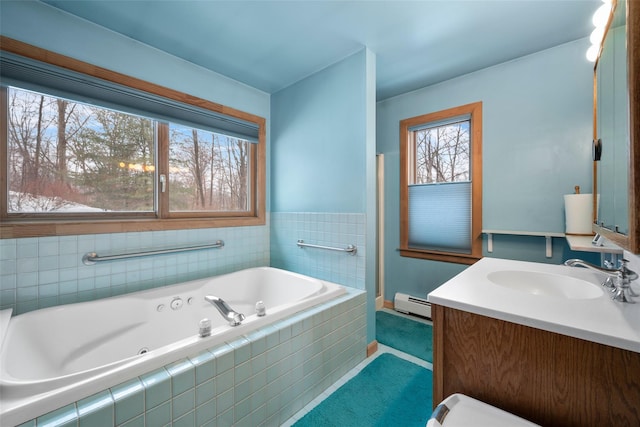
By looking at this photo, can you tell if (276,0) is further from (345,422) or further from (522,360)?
(345,422)

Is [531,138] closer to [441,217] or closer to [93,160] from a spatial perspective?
[441,217]

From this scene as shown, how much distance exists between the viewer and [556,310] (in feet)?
2.64

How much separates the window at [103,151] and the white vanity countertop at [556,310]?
2.05 meters

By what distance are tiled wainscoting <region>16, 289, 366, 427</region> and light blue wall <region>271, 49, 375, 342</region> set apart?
0.47 m

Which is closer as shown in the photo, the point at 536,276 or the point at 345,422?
the point at 536,276

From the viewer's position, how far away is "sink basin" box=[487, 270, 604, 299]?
3.72ft

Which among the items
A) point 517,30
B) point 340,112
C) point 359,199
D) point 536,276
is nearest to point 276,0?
point 340,112

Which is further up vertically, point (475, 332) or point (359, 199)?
Result: point (359, 199)

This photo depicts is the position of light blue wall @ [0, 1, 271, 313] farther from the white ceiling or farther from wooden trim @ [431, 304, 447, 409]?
wooden trim @ [431, 304, 447, 409]

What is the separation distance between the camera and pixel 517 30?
5.90ft

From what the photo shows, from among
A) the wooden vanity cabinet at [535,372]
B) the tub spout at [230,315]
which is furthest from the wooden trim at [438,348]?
the tub spout at [230,315]

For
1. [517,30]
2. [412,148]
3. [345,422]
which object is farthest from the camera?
[412,148]

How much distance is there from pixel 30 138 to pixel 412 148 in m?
3.05

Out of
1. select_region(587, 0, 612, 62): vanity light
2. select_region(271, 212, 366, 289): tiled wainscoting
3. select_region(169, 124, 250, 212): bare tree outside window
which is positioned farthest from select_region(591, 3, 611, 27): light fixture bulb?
select_region(169, 124, 250, 212): bare tree outside window
